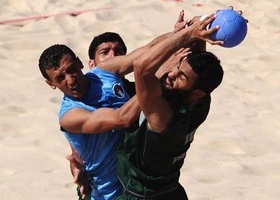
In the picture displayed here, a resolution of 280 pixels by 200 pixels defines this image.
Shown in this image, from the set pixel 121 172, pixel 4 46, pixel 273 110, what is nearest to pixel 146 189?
pixel 121 172

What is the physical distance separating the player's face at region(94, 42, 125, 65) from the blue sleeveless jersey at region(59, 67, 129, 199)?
0.33m

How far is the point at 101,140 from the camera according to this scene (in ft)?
11.7

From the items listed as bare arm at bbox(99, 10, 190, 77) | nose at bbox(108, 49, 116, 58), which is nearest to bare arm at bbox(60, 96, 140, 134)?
bare arm at bbox(99, 10, 190, 77)

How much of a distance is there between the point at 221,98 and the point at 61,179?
7.20 feet

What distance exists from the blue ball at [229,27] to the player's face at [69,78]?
77cm

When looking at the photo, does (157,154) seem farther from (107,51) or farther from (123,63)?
(107,51)

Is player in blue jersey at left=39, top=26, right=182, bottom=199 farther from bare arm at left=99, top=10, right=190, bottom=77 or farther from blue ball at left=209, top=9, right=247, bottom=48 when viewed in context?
blue ball at left=209, top=9, right=247, bottom=48

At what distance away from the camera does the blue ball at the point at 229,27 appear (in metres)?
3.09

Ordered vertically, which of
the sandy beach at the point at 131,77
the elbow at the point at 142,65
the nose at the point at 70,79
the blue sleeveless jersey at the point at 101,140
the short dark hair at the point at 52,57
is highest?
the elbow at the point at 142,65

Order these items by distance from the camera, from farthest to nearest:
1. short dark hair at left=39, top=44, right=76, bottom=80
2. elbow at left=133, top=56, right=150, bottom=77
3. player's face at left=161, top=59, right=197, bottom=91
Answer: short dark hair at left=39, top=44, right=76, bottom=80 < player's face at left=161, top=59, right=197, bottom=91 < elbow at left=133, top=56, right=150, bottom=77

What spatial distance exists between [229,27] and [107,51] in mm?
1092

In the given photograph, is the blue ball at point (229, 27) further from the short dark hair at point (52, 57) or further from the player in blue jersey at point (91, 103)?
the short dark hair at point (52, 57)

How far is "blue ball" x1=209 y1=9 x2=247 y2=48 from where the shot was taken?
10.1 ft

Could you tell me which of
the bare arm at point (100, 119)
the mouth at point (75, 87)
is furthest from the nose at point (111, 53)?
the bare arm at point (100, 119)
